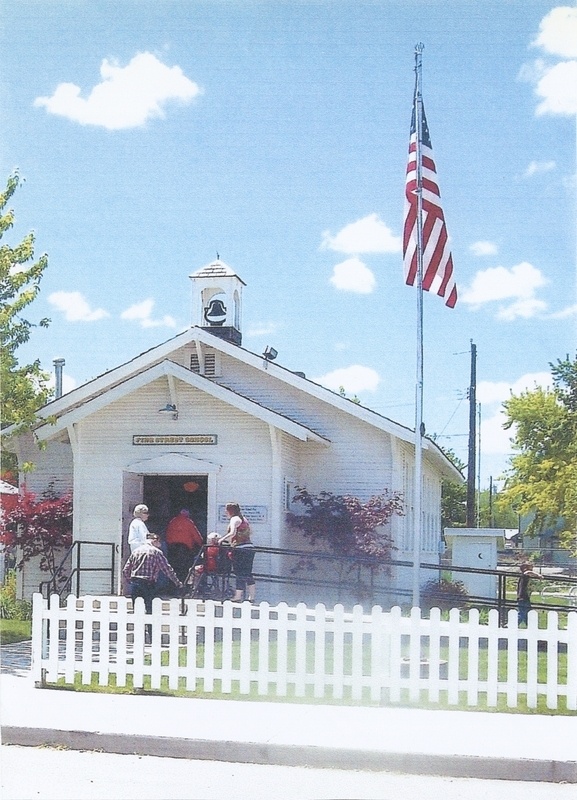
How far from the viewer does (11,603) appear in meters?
11.1

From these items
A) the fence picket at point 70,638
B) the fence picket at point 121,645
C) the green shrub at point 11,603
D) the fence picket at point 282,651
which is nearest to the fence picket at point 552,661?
the fence picket at point 282,651

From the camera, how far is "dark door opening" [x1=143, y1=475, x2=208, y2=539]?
37.1ft

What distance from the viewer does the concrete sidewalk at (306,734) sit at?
6207 mm

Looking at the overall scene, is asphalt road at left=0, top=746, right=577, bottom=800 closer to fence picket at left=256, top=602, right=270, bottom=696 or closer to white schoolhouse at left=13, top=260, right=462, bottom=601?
fence picket at left=256, top=602, right=270, bottom=696

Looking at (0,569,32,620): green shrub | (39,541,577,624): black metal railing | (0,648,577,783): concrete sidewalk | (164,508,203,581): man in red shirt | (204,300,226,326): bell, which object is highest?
(204,300,226,326): bell

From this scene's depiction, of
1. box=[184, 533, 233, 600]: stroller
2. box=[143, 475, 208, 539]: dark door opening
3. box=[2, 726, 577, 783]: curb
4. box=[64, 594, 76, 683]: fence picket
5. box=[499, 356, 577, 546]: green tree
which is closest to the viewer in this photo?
box=[2, 726, 577, 783]: curb

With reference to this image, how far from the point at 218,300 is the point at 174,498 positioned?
2.24 m

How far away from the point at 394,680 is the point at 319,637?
0.64m

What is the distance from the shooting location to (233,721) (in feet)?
23.2

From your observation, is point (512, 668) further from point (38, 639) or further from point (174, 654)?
point (38, 639)

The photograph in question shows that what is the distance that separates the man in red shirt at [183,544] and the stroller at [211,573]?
0.70 feet

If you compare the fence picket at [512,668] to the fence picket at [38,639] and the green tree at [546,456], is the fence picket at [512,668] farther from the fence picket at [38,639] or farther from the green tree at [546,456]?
the fence picket at [38,639]

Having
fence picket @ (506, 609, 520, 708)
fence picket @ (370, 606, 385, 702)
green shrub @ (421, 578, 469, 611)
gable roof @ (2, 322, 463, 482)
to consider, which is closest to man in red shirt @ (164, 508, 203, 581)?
gable roof @ (2, 322, 463, 482)

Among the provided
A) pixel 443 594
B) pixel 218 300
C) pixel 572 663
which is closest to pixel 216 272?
pixel 218 300
